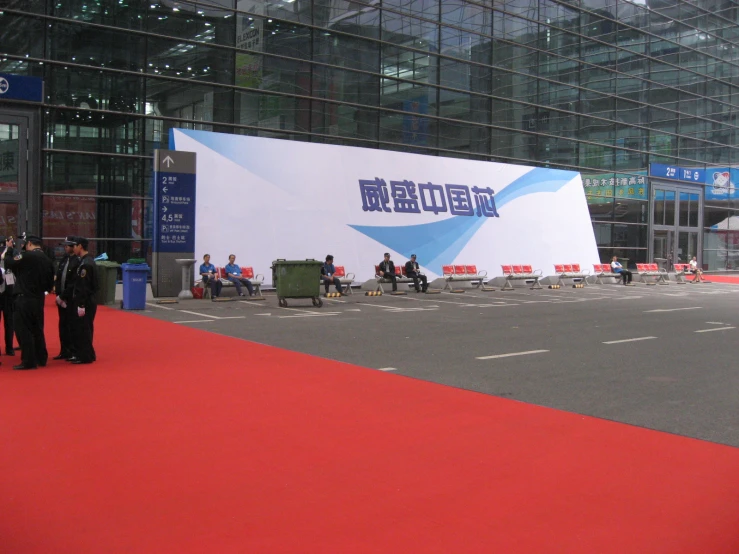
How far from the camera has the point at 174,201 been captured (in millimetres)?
20328

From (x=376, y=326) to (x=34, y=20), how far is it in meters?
14.7

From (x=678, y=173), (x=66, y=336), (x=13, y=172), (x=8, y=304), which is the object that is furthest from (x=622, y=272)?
(x=8, y=304)

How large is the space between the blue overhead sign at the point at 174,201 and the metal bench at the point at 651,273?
24.1m

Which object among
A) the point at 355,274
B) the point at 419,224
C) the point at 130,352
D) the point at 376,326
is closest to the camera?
the point at 130,352

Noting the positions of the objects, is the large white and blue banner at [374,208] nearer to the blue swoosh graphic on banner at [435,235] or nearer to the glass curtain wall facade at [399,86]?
the blue swoosh graphic on banner at [435,235]

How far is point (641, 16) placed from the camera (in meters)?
41.0

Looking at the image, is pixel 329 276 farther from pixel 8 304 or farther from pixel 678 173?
pixel 678 173

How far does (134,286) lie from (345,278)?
802 cm

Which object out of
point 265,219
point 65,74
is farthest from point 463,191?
point 65,74

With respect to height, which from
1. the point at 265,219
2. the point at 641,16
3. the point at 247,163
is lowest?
the point at 265,219

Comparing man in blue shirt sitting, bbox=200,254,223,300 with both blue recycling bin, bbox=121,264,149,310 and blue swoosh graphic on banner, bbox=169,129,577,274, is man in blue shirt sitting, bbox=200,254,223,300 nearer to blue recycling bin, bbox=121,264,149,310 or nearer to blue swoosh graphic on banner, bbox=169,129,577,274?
blue recycling bin, bbox=121,264,149,310

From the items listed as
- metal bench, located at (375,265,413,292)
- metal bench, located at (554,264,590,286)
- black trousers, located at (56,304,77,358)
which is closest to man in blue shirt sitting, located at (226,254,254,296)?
metal bench, located at (375,265,413,292)

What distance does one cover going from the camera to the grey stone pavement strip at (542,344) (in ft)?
27.0

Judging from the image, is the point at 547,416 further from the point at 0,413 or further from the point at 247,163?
the point at 247,163
